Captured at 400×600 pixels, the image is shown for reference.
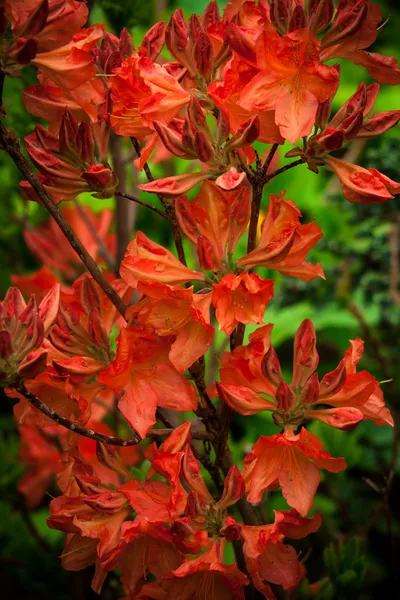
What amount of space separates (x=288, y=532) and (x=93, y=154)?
38 centimetres

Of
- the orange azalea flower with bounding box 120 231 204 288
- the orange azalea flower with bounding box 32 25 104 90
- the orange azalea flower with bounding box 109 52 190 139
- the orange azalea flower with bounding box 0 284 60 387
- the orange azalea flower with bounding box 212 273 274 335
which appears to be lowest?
the orange azalea flower with bounding box 212 273 274 335

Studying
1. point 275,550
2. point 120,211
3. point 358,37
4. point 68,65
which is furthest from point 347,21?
point 120,211

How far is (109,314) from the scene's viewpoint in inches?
28.6

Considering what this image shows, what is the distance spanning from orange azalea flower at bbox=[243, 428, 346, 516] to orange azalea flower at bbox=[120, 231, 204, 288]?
0.16 m

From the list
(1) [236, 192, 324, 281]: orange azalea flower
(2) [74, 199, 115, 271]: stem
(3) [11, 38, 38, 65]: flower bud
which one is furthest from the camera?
(2) [74, 199, 115, 271]: stem

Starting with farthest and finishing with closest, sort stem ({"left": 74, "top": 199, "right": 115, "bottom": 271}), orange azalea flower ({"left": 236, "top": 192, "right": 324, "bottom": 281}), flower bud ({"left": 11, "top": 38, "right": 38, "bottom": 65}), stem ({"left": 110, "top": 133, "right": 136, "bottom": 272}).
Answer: stem ({"left": 74, "top": 199, "right": 115, "bottom": 271}) < stem ({"left": 110, "top": 133, "right": 136, "bottom": 272}) < orange azalea flower ({"left": 236, "top": 192, "right": 324, "bottom": 281}) < flower bud ({"left": 11, "top": 38, "right": 38, "bottom": 65})

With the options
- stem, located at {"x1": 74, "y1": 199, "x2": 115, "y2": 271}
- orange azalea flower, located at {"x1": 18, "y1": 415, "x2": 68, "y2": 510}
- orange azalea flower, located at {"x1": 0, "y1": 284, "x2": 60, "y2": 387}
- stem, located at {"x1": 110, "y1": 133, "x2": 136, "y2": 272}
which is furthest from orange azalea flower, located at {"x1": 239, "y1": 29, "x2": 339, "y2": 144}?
orange azalea flower, located at {"x1": 18, "y1": 415, "x2": 68, "y2": 510}

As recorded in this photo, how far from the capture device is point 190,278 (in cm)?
67

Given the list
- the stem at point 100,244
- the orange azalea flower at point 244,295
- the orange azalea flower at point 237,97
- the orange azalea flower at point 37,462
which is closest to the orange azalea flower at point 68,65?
the orange azalea flower at point 237,97

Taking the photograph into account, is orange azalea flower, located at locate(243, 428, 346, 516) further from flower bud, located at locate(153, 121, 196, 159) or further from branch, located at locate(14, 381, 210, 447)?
flower bud, located at locate(153, 121, 196, 159)

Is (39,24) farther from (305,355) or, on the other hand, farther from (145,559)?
(145,559)

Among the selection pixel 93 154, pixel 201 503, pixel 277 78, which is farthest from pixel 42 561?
pixel 277 78

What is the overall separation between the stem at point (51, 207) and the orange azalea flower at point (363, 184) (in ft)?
0.74

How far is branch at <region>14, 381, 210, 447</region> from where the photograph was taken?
58 centimetres
